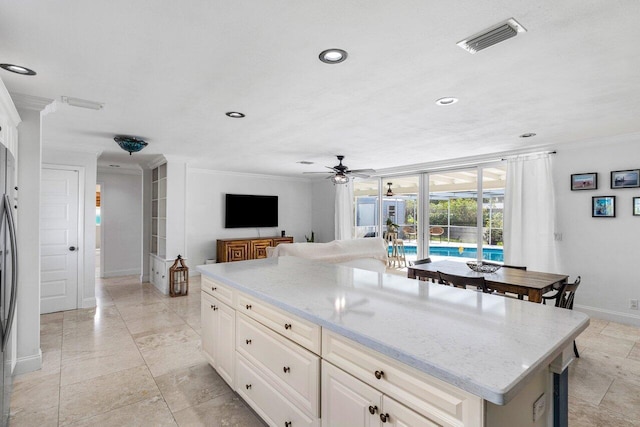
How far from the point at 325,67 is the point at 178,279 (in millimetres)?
4665

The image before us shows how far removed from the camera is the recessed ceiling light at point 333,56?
187cm

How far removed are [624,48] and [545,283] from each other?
2023 mm

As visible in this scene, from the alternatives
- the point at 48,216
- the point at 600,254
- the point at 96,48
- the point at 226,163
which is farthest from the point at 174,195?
the point at 600,254

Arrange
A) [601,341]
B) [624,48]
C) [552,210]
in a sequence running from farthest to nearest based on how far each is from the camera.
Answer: [552,210] → [601,341] → [624,48]

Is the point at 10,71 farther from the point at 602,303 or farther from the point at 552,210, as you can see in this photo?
the point at 602,303

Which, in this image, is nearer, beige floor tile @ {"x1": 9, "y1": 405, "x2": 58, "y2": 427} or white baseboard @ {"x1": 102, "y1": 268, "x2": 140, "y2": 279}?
beige floor tile @ {"x1": 9, "y1": 405, "x2": 58, "y2": 427}

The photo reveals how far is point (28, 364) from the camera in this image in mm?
2770

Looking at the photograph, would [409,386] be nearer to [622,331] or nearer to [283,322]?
[283,322]

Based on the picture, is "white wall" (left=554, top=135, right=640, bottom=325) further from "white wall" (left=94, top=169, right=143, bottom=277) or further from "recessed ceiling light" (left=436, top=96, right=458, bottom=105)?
"white wall" (left=94, top=169, right=143, bottom=277)

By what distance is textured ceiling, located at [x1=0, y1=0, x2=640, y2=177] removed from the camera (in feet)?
4.97

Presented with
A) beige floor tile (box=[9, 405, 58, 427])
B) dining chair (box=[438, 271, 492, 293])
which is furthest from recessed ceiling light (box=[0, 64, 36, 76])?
dining chair (box=[438, 271, 492, 293])

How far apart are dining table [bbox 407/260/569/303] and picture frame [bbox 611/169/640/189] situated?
1.65m

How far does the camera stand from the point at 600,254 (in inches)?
164

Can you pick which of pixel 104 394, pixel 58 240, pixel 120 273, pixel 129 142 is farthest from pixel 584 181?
pixel 120 273
